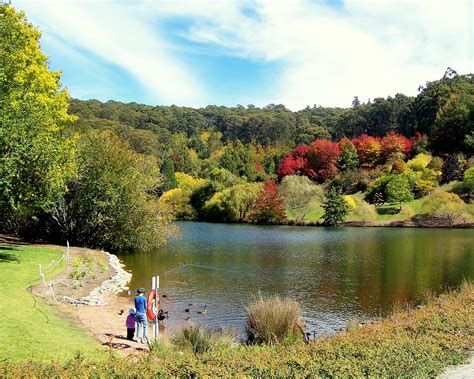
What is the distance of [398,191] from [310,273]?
4824cm

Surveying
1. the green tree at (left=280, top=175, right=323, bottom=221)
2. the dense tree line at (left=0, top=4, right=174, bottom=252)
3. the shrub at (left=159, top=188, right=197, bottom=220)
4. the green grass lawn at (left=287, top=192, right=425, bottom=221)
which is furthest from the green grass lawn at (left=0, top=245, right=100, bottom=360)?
the shrub at (left=159, top=188, right=197, bottom=220)

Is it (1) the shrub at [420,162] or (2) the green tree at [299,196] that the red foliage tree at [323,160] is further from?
(2) the green tree at [299,196]

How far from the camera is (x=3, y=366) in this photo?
26.1 feet

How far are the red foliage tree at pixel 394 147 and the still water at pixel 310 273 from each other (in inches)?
1727

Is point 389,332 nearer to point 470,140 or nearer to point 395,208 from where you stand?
point 395,208

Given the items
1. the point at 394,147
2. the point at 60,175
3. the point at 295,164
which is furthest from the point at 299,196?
the point at 60,175

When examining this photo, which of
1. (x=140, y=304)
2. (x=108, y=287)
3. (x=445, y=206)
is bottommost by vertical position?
(x=108, y=287)

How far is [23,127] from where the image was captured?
856 inches

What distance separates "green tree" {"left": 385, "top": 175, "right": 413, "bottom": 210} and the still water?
77.2 feet

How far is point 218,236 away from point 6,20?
36038 mm

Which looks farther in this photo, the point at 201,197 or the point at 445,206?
the point at 201,197

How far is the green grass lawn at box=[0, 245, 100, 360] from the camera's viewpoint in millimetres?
11008

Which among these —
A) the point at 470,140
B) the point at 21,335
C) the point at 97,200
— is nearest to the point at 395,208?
the point at 470,140

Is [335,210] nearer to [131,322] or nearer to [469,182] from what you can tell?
[469,182]
